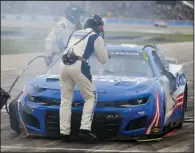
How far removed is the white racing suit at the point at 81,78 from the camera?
5473 millimetres

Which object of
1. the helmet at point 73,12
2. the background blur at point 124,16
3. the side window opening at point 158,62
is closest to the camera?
the side window opening at point 158,62

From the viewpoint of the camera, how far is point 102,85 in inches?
227

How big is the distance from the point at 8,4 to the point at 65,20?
1723 inches

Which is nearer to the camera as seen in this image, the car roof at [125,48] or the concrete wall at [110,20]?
the car roof at [125,48]

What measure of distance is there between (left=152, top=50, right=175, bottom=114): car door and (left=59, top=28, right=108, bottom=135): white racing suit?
3.14ft

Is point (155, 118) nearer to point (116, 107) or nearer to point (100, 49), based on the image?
point (116, 107)

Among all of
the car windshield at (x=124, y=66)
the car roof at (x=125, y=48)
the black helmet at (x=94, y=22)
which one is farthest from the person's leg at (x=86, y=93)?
the car roof at (x=125, y=48)

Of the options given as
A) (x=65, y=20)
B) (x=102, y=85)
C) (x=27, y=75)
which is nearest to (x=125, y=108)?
(x=102, y=85)

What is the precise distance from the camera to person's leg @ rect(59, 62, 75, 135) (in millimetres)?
5473

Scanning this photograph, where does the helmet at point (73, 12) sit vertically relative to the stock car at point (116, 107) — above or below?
above

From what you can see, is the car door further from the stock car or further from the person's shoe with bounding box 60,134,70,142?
the person's shoe with bounding box 60,134,70,142

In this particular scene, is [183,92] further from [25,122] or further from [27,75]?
[27,75]

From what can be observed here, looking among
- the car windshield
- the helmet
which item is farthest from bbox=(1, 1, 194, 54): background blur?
the car windshield

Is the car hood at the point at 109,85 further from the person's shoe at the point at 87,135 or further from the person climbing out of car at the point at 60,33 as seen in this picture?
the person climbing out of car at the point at 60,33
